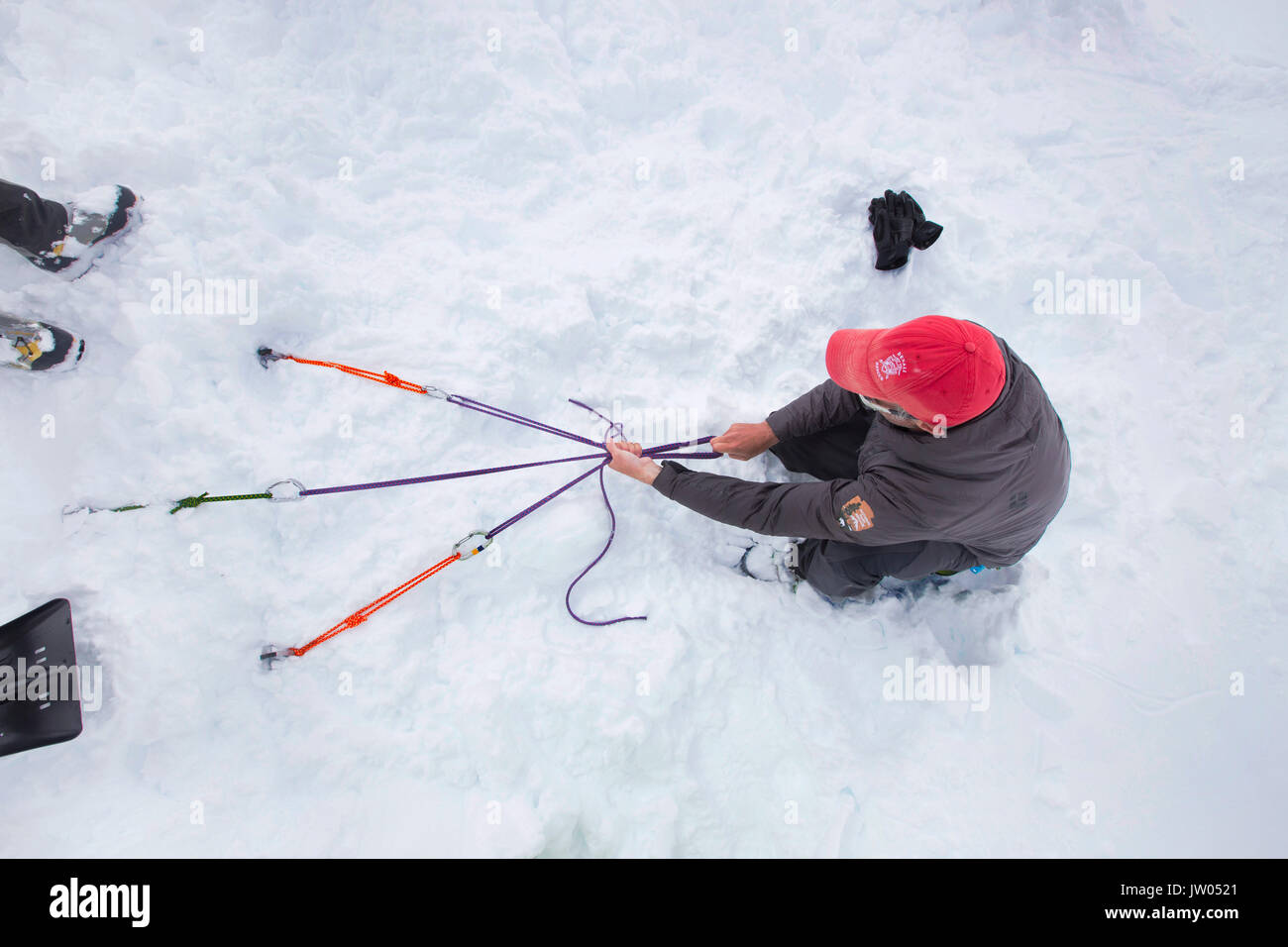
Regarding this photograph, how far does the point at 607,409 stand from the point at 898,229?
189 cm

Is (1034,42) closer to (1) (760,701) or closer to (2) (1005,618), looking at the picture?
(2) (1005,618)

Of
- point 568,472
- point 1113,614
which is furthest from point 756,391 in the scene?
point 1113,614

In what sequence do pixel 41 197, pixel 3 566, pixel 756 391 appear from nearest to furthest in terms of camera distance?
pixel 3 566, pixel 41 197, pixel 756 391

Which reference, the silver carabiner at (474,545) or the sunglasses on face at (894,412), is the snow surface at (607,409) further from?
the sunglasses on face at (894,412)

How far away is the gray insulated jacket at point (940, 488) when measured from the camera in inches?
71.2

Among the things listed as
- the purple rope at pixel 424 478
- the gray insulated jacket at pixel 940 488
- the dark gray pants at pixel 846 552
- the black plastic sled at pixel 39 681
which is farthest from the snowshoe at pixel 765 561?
the black plastic sled at pixel 39 681

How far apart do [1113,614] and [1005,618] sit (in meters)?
0.61

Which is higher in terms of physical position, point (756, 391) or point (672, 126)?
point (672, 126)

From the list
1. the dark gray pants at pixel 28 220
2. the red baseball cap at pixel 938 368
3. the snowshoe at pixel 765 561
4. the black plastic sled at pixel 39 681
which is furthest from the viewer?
the snowshoe at pixel 765 561

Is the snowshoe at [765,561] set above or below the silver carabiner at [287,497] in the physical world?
below

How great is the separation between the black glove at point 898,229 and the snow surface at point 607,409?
0.38 feet

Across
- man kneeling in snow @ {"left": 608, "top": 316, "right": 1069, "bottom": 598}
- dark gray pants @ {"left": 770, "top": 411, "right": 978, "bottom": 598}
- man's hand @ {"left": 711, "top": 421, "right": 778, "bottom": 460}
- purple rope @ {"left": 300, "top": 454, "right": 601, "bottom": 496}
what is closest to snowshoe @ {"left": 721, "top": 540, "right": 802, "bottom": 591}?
dark gray pants @ {"left": 770, "top": 411, "right": 978, "bottom": 598}

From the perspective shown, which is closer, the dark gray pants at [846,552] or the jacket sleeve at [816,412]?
the dark gray pants at [846,552]

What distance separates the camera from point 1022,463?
188 centimetres
